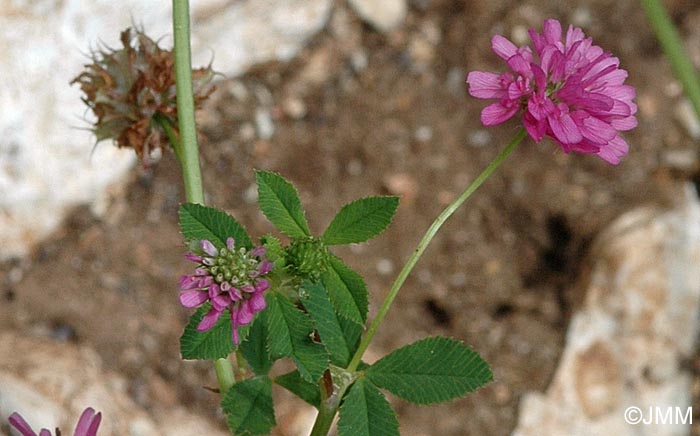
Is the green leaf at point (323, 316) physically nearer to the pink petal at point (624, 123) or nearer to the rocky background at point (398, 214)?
the pink petal at point (624, 123)

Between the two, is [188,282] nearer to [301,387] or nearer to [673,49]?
[301,387]

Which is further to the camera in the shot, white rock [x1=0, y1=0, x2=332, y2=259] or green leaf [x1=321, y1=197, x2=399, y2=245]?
white rock [x1=0, y1=0, x2=332, y2=259]

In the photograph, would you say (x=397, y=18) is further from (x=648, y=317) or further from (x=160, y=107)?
(x=160, y=107)

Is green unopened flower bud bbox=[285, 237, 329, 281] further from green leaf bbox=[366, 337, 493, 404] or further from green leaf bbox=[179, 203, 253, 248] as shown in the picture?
green leaf bbox=[366, 337, 493, 404]

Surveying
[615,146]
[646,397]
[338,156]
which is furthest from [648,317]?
[615,146]
